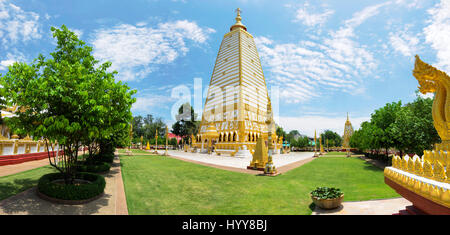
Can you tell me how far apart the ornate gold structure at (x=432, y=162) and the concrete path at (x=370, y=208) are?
1.77 m

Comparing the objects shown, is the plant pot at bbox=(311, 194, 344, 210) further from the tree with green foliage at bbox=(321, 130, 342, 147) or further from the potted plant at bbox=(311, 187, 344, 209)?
the tree with green foliage at bbox=(321, 130, 342, 147)

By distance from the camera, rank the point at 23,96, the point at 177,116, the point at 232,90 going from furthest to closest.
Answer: the point at 177,116 → the point at 232,90 → the point at 23,96

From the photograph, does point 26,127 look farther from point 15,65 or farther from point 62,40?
point 62,40

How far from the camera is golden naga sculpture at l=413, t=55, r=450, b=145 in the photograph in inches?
170

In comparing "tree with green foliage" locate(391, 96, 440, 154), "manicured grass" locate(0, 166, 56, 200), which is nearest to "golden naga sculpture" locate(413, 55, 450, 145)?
"manicured grass" locate(0, 166, 56, 200)

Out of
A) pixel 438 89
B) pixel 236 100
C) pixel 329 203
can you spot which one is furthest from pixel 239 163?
pixel 236 100

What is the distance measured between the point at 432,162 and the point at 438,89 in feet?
6.54

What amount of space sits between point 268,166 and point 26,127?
12025 mm

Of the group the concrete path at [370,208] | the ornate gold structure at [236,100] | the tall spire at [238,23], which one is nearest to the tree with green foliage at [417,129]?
the concrete path at [370,208]

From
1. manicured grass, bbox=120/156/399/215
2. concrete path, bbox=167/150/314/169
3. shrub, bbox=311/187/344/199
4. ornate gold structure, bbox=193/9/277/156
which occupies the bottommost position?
concrete path, bbox=167/150/314/169

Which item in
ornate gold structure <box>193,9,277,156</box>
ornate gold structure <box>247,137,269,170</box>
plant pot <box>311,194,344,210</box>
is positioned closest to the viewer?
plant pot <box>311,194,344,210</box>

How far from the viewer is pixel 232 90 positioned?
37750 mm

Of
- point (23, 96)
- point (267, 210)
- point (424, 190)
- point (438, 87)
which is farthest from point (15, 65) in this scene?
point (438, 87)

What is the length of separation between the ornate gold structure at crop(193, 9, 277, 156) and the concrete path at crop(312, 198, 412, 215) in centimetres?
2367
